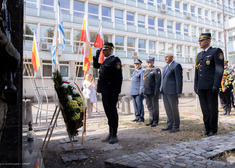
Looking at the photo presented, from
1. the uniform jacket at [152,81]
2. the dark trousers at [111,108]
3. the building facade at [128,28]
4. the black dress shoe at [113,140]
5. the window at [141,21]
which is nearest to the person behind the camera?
the black dress shoe at [113,140]

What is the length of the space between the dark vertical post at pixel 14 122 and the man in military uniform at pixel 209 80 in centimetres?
385

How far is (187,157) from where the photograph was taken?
3.05 metres

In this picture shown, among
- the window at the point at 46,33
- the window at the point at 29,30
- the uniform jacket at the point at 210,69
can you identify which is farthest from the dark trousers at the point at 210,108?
the window at the point at 46,33

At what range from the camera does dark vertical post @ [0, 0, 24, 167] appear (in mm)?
2275

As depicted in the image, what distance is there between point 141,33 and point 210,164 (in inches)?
1070

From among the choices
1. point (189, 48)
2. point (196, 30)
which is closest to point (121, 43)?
point (189, 48)

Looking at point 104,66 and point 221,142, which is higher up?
point 104,66

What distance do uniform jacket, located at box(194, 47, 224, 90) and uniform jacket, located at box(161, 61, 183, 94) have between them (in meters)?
0.55

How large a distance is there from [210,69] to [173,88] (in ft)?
3.53

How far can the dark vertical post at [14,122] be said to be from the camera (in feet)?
7.47

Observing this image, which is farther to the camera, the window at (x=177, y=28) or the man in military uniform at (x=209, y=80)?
the window at (x=177, y=28)

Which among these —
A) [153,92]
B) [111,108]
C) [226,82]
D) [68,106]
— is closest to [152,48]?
[226,82]

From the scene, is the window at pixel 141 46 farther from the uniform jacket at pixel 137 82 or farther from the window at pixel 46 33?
the uniform jacket at pixel 137 82

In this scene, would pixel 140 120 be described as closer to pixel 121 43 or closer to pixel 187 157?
pixel 187 157
